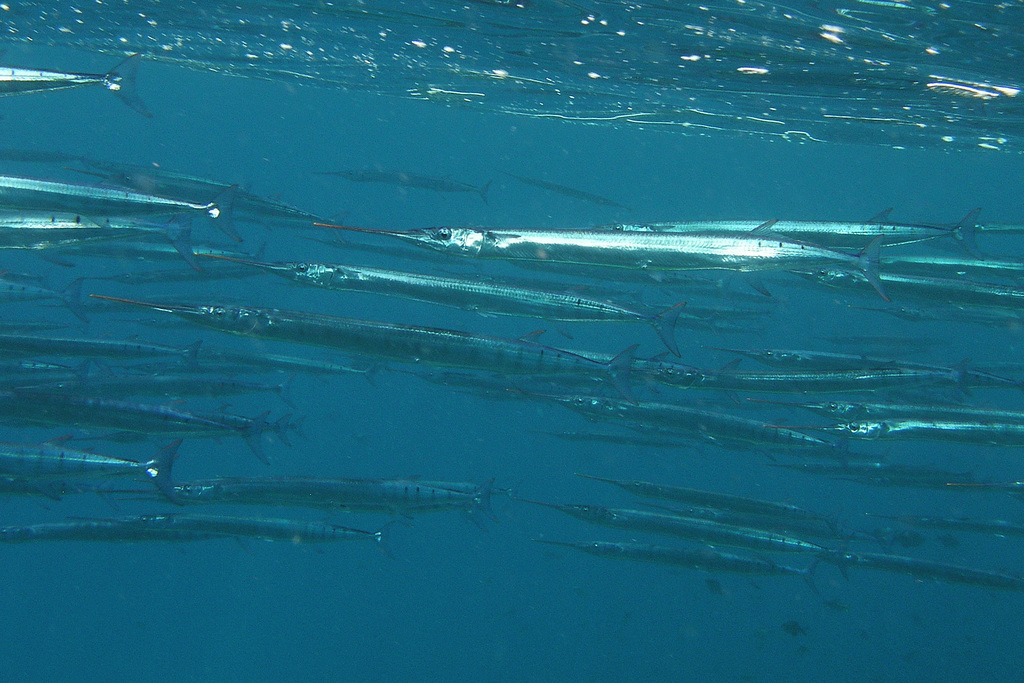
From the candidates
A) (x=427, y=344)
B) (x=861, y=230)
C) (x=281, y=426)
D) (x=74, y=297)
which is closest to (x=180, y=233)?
(x=427, y=344)

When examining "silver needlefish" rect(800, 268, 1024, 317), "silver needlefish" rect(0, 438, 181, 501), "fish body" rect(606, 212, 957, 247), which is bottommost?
"silver needlefish" rect(0, 438, 181, 501)

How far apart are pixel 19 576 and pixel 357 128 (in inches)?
1696

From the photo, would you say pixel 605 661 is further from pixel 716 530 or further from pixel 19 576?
pixel 19 576

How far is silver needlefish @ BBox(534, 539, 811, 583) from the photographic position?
273 inches

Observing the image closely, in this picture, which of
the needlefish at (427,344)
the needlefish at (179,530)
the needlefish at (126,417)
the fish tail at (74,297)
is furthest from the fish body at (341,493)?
the needlefish at (427,344)

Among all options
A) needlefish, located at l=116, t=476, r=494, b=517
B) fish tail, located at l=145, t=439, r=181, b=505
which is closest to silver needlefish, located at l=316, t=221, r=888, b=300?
fish tail, located at l=145, t=439, r=181, b=505

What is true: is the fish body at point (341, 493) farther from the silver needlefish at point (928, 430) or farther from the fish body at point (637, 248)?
the silver needlefish at point (928, 430)

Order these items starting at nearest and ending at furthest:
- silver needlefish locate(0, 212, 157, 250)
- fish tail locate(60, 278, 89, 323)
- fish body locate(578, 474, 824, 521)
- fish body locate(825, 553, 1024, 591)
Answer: silver needlefish locate(0, 212, 157, 250) < fish tail locate(60, 278, 89, 323) < fish body locate(578, 474, 824, 521) < fish body locate(825, 553, 1024, 591)

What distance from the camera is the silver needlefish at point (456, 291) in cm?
425

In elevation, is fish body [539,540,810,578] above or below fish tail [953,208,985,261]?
below

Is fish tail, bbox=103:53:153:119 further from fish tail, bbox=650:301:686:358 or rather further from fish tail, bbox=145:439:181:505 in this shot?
fish tail, bbox=650:301:686:358

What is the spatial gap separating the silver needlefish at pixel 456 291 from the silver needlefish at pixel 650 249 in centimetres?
35

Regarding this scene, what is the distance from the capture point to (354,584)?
1394 cm

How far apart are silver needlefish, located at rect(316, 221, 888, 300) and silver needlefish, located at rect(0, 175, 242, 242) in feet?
4.95
